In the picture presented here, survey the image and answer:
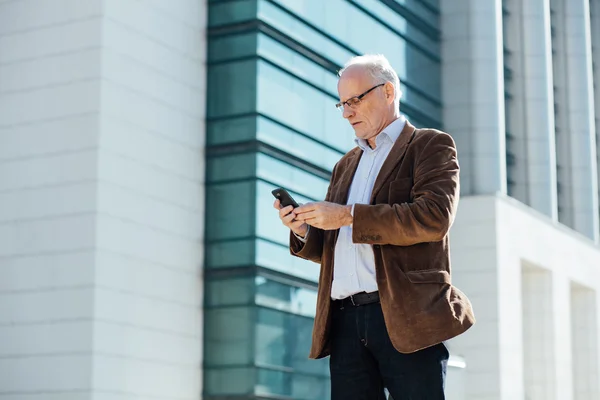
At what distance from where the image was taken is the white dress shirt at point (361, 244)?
11.7 ft

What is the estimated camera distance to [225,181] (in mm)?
18672

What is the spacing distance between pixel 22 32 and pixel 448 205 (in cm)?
1540

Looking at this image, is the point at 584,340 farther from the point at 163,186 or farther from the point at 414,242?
the point at 414,242

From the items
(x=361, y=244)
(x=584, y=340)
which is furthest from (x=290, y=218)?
(x=584, y=340)

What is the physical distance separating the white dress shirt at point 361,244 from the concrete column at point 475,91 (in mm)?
21867

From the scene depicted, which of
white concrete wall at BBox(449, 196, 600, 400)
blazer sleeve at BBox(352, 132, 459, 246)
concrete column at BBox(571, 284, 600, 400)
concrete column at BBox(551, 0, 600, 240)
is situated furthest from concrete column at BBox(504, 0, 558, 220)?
blazer sleeve at BBox(352, 132, 459, 246)

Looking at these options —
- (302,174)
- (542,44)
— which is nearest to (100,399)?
(302,174)

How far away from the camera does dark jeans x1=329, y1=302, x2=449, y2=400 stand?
3.41 m

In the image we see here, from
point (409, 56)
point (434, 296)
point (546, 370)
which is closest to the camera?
point (434, 296)

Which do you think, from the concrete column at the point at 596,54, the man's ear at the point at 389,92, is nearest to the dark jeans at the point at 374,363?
the man's ear at the point at 389,92

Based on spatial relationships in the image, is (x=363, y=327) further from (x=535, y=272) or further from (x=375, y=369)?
(x=535, y=272)

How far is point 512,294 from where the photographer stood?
2516 centimetres

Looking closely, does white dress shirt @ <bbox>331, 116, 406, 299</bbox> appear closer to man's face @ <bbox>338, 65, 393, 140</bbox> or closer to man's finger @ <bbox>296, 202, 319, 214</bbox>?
man's face @ <bbox>338, 65, 393, 140</bbox>

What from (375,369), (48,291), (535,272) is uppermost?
(535,272)
